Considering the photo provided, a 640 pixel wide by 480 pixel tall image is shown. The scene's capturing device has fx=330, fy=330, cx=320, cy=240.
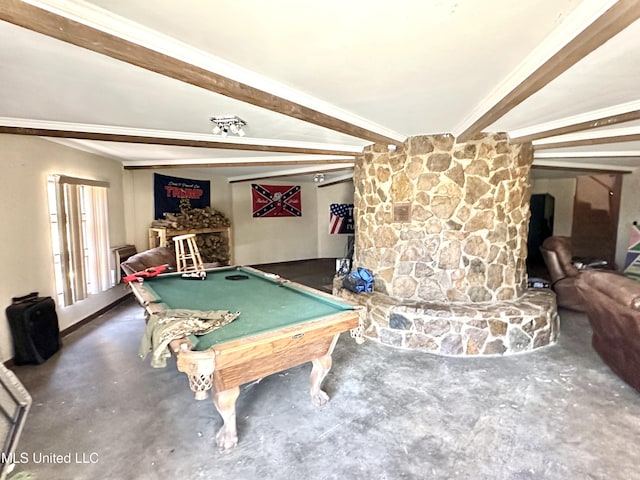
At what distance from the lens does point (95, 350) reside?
3.44 meters

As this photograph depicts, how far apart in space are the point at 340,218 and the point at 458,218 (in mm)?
5582

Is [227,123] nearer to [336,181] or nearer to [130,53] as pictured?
[130,53]

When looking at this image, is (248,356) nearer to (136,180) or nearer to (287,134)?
(287,134)

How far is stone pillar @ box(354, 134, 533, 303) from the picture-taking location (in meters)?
3.53

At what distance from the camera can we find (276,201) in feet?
27.6

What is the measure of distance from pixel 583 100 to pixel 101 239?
524 centimetres

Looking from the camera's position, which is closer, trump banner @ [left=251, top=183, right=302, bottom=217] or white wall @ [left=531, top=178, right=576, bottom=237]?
white wall @ [left=531, top=178, right=576, bottom=237]

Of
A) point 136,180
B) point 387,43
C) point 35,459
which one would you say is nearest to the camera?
point 387,43

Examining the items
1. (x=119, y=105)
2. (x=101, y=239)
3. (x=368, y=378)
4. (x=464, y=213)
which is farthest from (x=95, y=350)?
(x=464, y=213)

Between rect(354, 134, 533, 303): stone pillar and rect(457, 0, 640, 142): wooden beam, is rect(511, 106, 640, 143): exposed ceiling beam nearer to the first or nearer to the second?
rect(354, 134, 533, 303): stone pillar

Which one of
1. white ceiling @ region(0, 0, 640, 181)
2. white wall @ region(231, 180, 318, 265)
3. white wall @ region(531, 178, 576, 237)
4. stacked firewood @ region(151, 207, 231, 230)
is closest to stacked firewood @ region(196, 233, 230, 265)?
stacked firewood @ region(151, 207, 231, 230)

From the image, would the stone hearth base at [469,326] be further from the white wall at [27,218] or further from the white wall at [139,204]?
the white wall at [139,204]

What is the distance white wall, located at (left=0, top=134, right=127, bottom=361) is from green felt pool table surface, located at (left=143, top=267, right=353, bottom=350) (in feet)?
3.82

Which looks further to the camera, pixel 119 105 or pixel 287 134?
pixel 287 134
